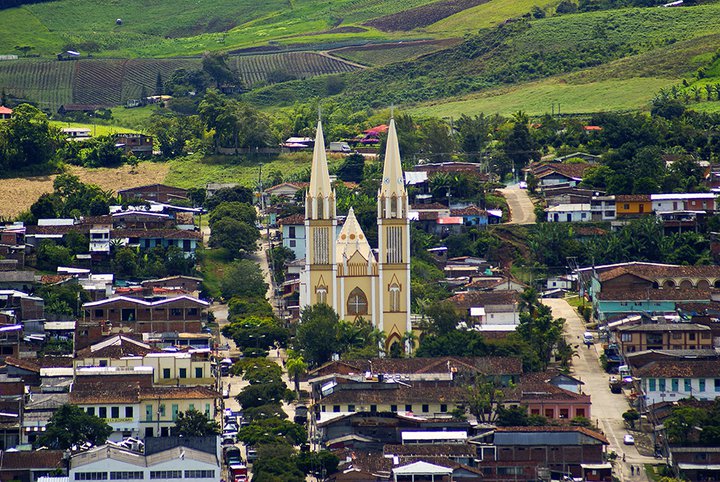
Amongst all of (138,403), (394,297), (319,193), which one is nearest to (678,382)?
(394,297)

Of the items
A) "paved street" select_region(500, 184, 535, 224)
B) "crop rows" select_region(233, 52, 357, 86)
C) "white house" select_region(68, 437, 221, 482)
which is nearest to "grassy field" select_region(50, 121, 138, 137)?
"crop rows" select_region(233, 52, 357, 86)

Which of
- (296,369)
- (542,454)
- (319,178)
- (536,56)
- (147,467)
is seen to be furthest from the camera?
(536,56)

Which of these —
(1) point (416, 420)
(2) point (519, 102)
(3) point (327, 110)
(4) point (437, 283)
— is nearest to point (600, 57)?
(2) point (519, 102)

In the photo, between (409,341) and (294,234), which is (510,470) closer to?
(409,341)

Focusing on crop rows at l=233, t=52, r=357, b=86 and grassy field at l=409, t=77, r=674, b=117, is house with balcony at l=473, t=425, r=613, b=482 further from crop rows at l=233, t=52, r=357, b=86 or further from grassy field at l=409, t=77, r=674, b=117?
crop rows at l=233, t=52, r=357, b=86

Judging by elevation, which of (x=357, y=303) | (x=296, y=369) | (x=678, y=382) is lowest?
(x=678, y=382)

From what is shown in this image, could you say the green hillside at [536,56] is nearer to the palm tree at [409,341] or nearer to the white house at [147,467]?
the palm tree at [409,341]
